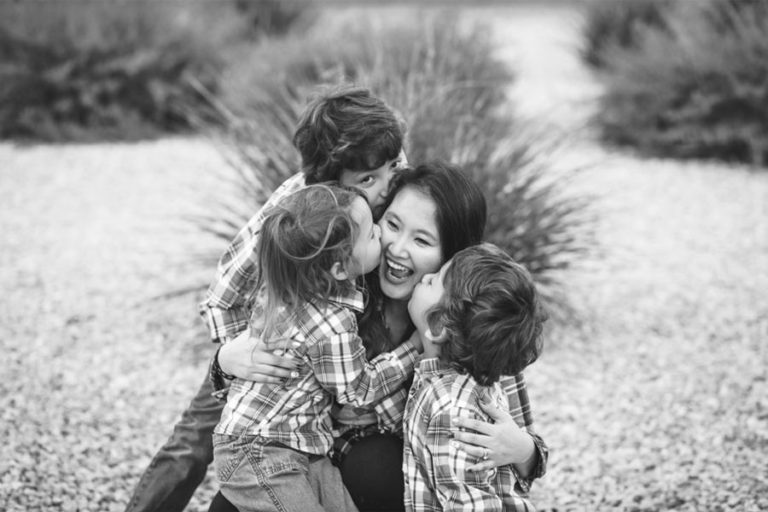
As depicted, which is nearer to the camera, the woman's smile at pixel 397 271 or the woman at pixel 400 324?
the woman at pixel 400 324

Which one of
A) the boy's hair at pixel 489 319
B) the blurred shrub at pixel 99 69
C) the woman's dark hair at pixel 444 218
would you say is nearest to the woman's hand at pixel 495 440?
the boy's hair at pixel 489 319

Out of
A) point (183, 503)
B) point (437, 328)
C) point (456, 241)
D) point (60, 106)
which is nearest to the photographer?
point (437, 328)

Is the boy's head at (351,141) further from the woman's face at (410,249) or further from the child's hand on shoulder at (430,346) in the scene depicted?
the child's hand on shoulder at (430,346)

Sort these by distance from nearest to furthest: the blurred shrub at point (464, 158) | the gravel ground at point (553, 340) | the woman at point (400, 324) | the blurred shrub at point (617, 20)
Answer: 1. the woman at point (400, 324)
2. the gravel ground at point (553, 340)
3. the blurred shrub at point (464, 158)
4. the blurred shrub at point (617, 20)

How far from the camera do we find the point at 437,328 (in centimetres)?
196

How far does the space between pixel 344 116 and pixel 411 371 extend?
2.54 feet

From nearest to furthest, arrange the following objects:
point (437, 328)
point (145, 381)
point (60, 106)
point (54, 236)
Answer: point (437, 328) → point (145, 381) → point (54, 236) → point (60, 106)

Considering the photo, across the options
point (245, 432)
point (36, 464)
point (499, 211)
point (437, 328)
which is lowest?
point (36, 464)

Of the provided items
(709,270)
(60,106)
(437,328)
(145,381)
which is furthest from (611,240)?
(60,106)

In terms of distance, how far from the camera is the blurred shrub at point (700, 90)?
6281 mm

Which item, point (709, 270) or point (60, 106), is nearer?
point (709, 270)

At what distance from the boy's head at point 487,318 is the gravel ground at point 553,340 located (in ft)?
3.56

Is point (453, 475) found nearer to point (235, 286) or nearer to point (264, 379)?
point (264, 379)

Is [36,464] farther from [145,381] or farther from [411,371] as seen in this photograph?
[411,371]
